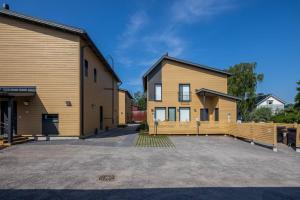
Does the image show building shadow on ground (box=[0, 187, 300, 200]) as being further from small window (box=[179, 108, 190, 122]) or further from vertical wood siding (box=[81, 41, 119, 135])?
small window (box=[179, 108, 190, 122])

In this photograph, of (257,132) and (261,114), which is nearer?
(257,132)

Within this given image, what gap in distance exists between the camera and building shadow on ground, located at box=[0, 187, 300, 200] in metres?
5.40

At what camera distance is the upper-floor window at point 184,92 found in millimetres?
25766

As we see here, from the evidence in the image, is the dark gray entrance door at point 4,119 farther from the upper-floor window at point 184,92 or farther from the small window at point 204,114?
the small window at point 204,114

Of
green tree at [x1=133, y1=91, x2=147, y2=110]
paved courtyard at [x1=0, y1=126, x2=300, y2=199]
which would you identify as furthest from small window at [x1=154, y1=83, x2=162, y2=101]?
green tree at [x1=133, y1=91, x2=147, y2=110]

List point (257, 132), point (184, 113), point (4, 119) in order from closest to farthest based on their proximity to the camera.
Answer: point (257, 132) < point (4, 119) < point (184, 113)

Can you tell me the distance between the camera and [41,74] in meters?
16.3

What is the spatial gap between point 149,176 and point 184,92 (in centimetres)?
1927

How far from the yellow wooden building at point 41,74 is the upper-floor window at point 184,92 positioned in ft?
39.3

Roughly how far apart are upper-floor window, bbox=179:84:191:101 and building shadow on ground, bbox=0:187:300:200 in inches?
780

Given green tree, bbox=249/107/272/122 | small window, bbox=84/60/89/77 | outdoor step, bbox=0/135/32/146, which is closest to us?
outdoor step, bbox=0/135/32/146

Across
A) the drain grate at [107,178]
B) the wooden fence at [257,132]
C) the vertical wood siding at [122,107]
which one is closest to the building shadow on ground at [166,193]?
the drain grate at [107,178]

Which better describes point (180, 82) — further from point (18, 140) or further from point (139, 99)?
point (139, 99)

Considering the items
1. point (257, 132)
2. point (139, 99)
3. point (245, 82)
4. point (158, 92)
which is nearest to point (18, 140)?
point (257, 132)
